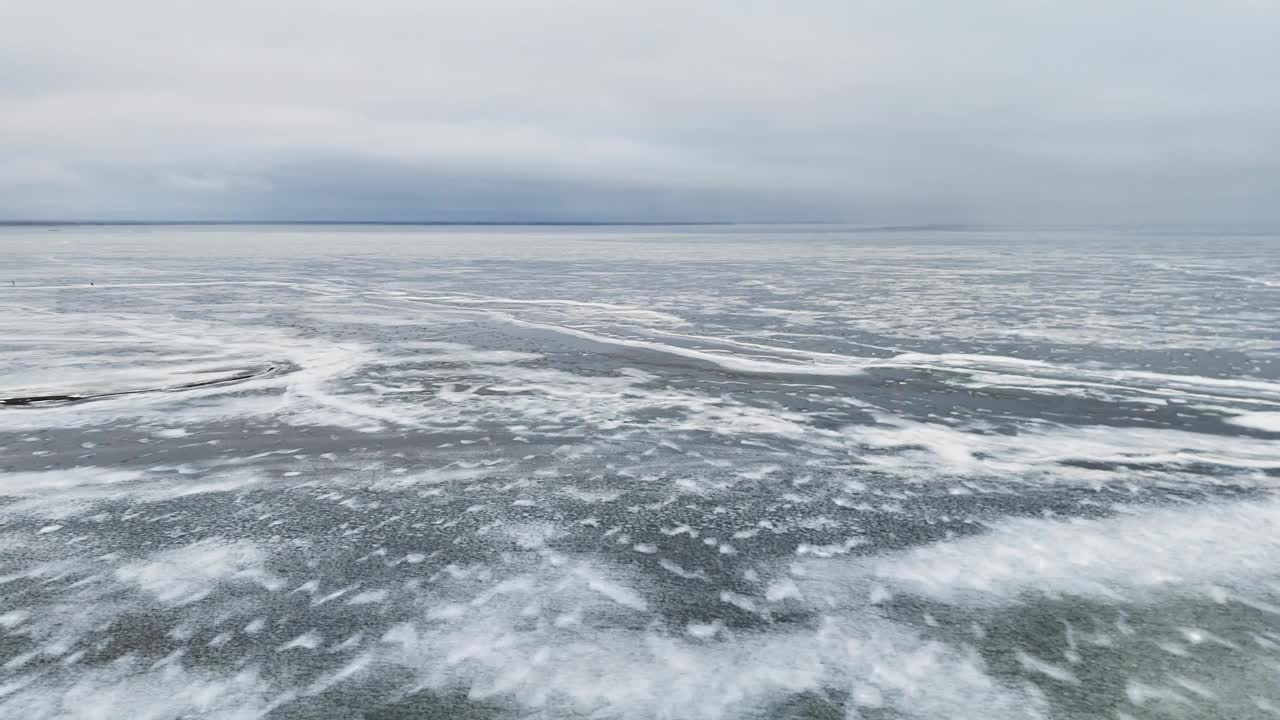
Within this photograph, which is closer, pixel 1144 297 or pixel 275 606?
pixel 275 606

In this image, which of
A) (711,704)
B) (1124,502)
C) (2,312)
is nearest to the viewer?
(711,704)

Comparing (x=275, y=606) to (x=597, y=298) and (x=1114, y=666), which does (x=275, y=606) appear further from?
(x=597, y=298)

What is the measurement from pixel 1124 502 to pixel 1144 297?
15.0 meters

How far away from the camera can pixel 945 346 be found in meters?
11.6

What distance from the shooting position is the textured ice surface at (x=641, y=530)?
3.48 meters

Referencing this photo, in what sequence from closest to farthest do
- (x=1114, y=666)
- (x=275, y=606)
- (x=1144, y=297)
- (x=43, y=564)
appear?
(x=1114, y=666) < (x=275, y=606) < (x=43, y=564) < (x=1144, y=297)

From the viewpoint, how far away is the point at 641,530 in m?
5.08

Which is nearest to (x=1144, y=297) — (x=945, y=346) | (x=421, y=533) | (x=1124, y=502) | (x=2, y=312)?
(x=945, y=346)

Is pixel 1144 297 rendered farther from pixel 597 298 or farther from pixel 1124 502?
pixel 1124 502

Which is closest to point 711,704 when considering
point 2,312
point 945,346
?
point 945,346

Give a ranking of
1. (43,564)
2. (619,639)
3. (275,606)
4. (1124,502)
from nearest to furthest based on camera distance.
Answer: (619,639) → (275,606) → (43,564) → (1124,502)

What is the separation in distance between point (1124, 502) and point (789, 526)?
7.65 ft

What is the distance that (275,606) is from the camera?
162 inches

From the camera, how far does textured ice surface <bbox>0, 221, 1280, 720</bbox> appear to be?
348 cm
